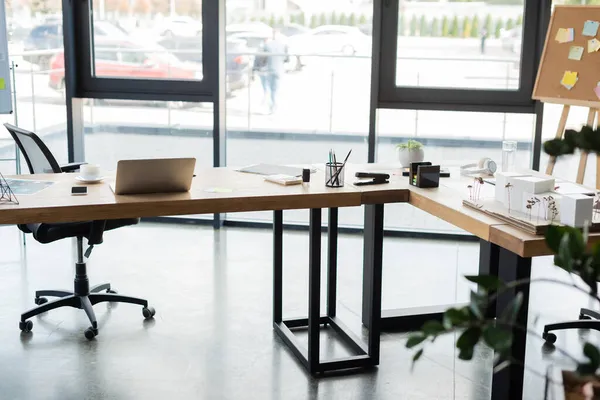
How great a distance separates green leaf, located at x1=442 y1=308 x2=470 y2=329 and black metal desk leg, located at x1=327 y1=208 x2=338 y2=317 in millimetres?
2430

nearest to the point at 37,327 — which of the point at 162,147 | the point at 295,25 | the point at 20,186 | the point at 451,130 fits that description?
the point at 20,186

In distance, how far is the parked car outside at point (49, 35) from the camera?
18.8 ft

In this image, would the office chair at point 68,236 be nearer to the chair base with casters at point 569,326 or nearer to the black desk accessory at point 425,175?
the black desk accessory at point 425,175

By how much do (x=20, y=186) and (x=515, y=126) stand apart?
3.57 meters

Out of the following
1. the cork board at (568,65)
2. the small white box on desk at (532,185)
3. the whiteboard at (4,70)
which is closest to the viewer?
the small white box on desk at (532,185)

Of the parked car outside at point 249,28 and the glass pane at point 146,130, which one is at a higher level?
the parked car outside at point 249,28

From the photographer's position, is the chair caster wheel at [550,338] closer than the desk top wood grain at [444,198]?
No

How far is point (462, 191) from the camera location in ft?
11.0

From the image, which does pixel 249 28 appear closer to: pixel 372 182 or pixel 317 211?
pixel 372 182

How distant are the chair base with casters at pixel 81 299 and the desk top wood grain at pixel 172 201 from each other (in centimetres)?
61

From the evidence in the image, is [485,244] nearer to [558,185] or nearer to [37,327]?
[558,185]

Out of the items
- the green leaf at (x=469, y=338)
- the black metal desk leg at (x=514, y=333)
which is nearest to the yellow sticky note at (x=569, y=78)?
the black metal desk leg at (x=514, y=333)

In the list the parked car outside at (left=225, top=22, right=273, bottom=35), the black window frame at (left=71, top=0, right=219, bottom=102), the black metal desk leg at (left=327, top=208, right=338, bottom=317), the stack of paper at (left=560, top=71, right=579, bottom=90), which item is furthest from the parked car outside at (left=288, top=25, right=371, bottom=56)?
the black metal desk leg at (left=327, top=208, right=338, bottom=317)

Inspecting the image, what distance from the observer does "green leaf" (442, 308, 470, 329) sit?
3.74 ft
